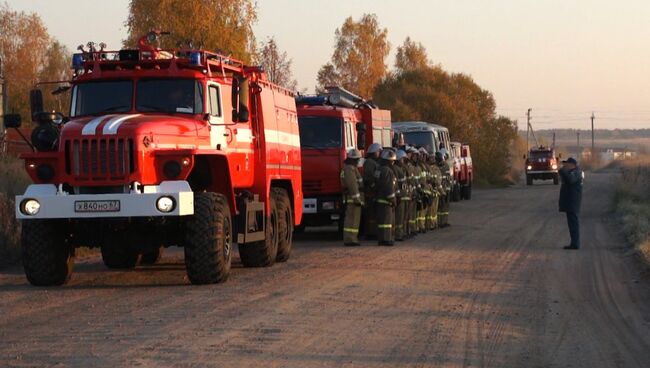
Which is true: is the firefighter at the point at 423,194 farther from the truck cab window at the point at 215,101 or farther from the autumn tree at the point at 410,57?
the autumn tree at the point at 410,57

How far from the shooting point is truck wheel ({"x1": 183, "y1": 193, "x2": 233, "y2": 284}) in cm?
1429

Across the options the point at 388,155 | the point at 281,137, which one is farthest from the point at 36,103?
the point at 388,155

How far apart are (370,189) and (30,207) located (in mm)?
9936

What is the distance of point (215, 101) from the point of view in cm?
1562

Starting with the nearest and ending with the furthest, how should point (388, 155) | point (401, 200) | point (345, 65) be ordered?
point (388, 155) < point (401, 200) < point (345, 65)

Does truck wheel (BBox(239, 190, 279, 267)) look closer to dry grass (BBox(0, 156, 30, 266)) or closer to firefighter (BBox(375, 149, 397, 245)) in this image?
dry grass (BBox(0, 156, 30, 266))

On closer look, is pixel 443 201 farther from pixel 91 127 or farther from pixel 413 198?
pixel 91 127

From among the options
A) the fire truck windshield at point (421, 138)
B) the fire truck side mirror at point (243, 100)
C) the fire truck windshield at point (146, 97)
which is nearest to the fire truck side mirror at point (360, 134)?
the fire truck side mirror at point (243, 100)

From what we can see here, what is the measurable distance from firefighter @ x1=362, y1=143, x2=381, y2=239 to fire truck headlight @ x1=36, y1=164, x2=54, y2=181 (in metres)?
9.40

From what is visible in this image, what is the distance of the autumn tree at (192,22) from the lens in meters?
43.5

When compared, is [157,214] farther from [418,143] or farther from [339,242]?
[418,143]

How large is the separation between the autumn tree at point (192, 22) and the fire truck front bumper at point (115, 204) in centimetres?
2927

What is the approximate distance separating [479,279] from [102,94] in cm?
581

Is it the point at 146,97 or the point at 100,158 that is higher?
the point at 146,97
